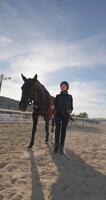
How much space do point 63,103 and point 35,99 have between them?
3.97ft

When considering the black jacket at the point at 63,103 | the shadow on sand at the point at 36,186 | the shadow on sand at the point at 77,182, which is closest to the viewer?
the shadow on sand at the point at 36,186

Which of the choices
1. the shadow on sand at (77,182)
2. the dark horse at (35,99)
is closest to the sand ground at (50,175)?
the shadow on sand at (77,182)

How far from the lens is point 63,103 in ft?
28.8

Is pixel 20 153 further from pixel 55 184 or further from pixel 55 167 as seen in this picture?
pixel 55 184

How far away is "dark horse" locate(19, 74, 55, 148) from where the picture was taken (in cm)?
895

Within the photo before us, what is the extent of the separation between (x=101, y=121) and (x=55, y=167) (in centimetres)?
4061

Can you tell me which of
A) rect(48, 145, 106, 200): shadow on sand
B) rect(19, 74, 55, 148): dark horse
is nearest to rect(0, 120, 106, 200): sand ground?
rect(48, 145, 106, 200): shadow on sand

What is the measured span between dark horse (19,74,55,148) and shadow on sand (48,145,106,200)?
192 centimetres

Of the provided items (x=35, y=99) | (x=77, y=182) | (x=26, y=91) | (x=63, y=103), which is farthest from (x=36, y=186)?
(x=35, y=99)

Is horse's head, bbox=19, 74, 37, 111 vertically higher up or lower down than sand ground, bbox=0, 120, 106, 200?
higher up

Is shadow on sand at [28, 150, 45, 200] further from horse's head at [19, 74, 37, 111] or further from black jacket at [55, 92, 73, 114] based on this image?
horse's head at [19, 74, 37, 111]

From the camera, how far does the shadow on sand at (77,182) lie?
199 inches

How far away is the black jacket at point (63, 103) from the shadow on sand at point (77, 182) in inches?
55.7

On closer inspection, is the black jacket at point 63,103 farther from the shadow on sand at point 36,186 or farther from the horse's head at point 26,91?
the shadow on sand at point 36,186
